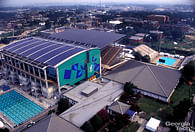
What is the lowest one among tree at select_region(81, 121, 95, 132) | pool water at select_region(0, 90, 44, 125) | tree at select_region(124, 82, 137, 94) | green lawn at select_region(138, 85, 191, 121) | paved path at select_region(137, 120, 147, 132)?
pool water at select_region(0, 90, 44, 125)

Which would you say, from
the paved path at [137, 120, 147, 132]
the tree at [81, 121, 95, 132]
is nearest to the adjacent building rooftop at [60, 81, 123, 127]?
the tree at [81, 121, 95, 132]

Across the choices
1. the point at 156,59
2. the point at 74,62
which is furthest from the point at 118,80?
the point at 156,59

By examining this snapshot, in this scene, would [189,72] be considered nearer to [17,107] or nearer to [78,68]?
[78,68]

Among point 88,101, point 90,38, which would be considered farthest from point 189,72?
point 90,38

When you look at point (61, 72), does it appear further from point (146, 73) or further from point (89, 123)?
point (146, 73)

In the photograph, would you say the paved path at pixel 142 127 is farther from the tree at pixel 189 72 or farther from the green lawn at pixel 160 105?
the tree at pixel 189 72

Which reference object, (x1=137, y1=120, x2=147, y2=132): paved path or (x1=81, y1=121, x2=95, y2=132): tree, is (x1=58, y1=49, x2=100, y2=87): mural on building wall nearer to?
(x1=81, y1=121, x2=95, y2=132): tree
